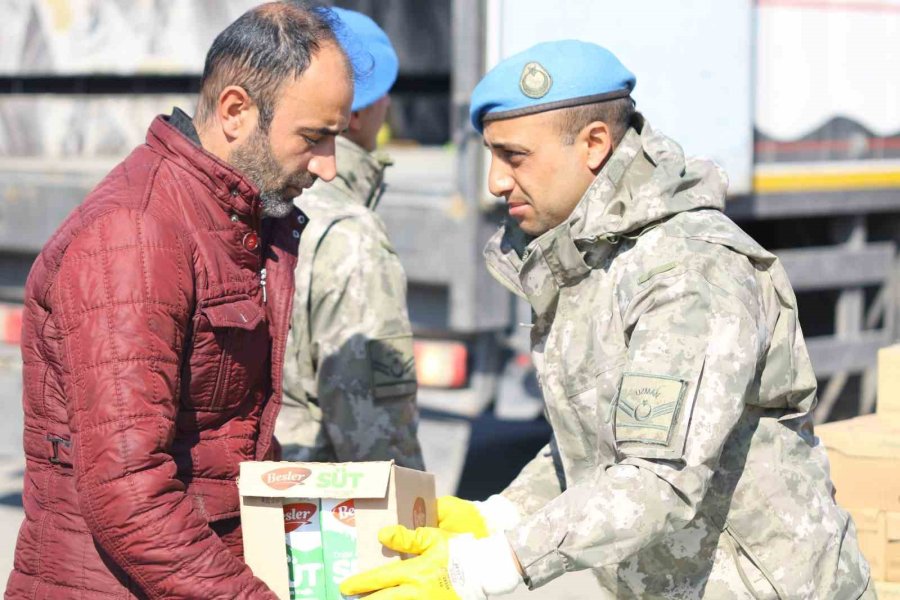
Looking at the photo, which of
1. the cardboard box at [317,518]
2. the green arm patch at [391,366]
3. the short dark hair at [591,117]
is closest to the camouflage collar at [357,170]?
the green arm patch at [391,366]

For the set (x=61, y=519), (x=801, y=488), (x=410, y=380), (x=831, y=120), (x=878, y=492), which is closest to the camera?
(x=61, y=519)

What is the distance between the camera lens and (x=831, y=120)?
6086 mm

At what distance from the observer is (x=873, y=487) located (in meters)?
3.06

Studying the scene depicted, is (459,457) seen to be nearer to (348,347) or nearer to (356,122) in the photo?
(356,122)

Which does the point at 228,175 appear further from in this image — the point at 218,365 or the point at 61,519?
the point at 61,519

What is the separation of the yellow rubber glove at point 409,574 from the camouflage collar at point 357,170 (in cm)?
139

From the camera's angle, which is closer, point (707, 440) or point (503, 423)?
point (707, 440)

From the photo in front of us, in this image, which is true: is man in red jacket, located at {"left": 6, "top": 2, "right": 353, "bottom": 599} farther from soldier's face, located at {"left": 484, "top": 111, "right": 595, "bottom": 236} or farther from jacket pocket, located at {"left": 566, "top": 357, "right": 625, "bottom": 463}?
jacket pocket, located at {"left": 566, "top": 357, "right": 625, "bottom": 463}

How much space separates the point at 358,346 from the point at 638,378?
115 centimetres

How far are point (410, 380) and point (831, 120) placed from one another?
3521mm

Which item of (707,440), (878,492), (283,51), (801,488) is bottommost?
(878,492)

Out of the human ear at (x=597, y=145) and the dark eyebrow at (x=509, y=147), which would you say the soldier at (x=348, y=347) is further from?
the human ear at (x=597, y=145)

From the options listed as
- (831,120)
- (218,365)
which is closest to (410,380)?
(218,365)

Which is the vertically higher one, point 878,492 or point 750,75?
point 750,75
